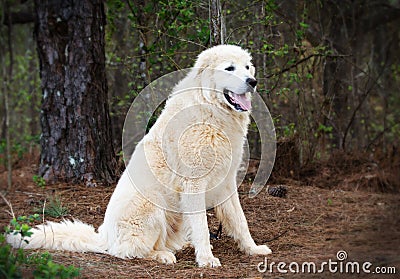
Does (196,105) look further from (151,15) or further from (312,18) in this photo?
(312,18)

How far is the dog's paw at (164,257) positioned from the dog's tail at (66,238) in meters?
0.44

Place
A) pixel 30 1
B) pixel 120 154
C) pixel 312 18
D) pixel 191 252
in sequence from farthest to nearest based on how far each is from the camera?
pixel 30 1
pixel 312 18
pixel 120 154
pixel 191 252

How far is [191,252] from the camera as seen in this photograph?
4766 mm

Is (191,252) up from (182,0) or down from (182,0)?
down

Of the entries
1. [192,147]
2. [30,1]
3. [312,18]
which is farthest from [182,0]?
[30,1]

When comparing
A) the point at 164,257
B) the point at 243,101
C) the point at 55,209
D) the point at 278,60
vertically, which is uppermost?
the point at 278,60

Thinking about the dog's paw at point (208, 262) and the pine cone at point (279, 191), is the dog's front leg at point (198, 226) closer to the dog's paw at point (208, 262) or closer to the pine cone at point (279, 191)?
the dog's paw at point (208, 262)

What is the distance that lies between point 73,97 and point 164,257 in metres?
3.11

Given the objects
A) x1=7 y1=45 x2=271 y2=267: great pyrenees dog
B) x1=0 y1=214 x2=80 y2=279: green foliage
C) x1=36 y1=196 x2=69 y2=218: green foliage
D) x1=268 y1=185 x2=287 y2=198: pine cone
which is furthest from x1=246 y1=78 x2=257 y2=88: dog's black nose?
x1=36 y1=196 x2=69 y2=218: green foliage

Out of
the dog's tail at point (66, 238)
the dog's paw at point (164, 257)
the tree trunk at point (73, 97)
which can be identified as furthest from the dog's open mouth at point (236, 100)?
the tree trunk at point (73, 97)

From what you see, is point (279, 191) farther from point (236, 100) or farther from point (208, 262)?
point (208, 262)

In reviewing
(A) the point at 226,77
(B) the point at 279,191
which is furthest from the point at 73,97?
(A) the point at 226,77

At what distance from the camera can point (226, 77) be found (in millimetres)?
4309

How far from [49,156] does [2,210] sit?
1.10 m
